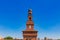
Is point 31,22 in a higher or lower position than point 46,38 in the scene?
higher

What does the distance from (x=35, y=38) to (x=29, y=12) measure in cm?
674

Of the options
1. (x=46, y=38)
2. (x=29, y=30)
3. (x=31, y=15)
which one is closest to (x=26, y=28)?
(x=29, y=30)

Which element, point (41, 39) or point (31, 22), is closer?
point (31, 22)

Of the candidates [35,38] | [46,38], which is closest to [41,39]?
[46,38]

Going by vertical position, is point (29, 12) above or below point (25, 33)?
above

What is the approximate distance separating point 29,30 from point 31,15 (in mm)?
4026

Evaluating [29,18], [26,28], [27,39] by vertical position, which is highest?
[29,18]

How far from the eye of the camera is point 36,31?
1554 inches

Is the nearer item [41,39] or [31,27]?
[31,27]

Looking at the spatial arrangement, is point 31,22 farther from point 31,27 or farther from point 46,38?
point 46,38

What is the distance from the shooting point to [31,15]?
41062 millimetres

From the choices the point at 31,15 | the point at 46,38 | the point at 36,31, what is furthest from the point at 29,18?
the point at 46,38

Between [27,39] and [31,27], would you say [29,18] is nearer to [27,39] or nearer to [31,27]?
[31,27]

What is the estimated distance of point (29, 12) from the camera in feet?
135
